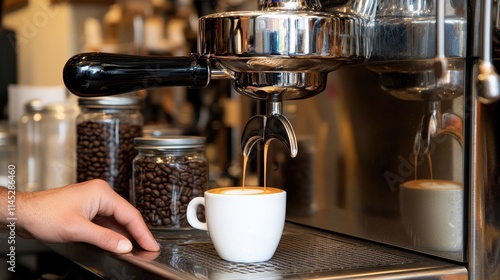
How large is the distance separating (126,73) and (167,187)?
21 cm

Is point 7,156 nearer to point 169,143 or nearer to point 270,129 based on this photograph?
point 169,143

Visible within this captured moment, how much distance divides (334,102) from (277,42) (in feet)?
0.76

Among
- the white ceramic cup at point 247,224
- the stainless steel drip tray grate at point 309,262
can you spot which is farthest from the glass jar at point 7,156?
the white ceramic cup at point 247,224

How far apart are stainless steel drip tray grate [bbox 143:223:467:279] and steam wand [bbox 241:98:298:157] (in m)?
0.11

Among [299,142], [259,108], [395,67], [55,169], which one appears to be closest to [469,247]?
[395,67]

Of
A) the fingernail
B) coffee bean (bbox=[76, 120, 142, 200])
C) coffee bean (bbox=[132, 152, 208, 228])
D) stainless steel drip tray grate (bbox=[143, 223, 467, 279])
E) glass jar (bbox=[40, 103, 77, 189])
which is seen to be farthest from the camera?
glass jar (bbox=[40, 103, 77, 189])

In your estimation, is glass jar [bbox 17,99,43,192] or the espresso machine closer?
the espresso machine

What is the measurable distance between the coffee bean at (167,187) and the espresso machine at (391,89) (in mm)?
187

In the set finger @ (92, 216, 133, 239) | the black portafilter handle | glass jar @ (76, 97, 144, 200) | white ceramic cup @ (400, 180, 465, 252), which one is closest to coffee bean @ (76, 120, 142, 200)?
glass jar @ (76, 97, 144, 200)

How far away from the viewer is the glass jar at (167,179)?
3.11ft

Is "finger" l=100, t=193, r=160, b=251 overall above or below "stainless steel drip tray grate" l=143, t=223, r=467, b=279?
above

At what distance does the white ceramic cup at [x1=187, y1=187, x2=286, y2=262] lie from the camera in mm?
749

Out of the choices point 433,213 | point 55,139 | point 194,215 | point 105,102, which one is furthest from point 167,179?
point 55,139

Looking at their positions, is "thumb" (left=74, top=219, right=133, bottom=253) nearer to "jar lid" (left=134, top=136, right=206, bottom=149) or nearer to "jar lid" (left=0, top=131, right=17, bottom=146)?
"jar lid" (left=134, top=136, right=206, bottom=149)
